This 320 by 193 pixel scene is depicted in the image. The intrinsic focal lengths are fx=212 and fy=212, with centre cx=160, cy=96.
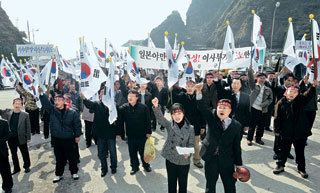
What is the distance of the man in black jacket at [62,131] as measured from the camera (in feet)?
14.8

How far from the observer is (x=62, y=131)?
4484 millimetres

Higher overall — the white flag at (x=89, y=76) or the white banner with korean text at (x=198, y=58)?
the white banner with korean text at (x=198, y=58)

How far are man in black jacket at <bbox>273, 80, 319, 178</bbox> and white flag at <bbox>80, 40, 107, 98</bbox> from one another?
153 inches

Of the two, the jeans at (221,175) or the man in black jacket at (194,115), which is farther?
the man in black jacket at (194,115)

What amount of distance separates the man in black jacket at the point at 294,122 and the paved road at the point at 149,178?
1.09ft

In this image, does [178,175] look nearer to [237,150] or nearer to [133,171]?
[237,150]

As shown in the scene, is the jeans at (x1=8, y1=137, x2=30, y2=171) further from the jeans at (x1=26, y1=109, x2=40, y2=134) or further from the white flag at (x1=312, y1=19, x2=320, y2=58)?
the white flag at (x1=312, y1=19, x2=320, y2=58)

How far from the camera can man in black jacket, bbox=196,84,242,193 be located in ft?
A: 10.5

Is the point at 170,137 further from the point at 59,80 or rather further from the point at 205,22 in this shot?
the point at 205,22

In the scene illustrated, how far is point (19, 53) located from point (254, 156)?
13.8m

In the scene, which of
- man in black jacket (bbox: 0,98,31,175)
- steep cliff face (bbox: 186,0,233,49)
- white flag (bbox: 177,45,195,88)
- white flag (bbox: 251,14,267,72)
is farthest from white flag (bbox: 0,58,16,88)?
steep cliff face (bbox: 186,0,233,49)

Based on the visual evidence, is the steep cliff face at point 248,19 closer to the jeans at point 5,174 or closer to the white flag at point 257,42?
the white flag at point 257,42

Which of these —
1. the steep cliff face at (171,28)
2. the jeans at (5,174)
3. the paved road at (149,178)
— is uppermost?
the steep cliff face at (171,28)

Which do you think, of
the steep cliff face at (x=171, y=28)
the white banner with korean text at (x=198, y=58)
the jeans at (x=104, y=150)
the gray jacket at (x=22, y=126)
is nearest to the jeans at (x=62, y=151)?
the jeans at (x=104, y=150)
